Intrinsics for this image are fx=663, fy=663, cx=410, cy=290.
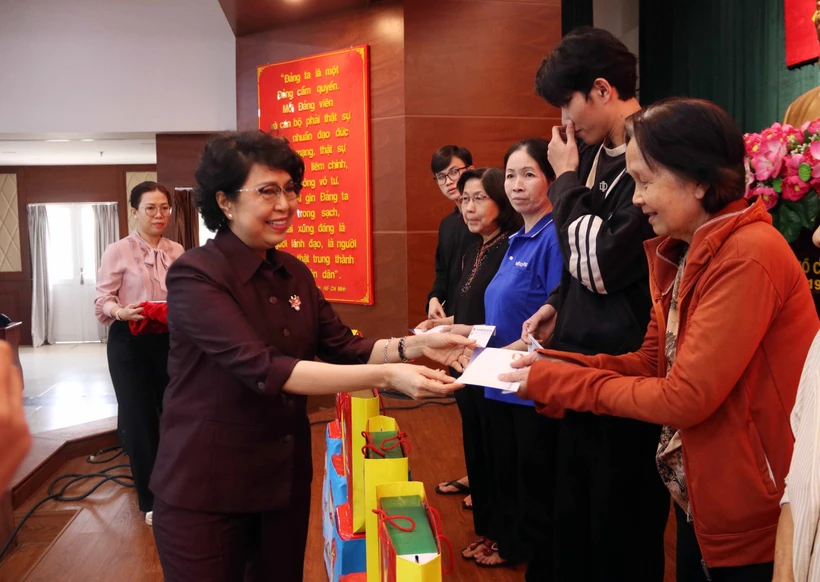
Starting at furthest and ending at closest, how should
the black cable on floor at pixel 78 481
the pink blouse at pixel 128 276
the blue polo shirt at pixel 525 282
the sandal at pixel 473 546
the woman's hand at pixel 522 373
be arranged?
the black cable on floor at pixel 78 481 < the pink blouse at pixel 128 276 < the sandal at pixel 473 546 < the blue polo shirt at pixel 525 282 < the woman's hand at pixel 522 373

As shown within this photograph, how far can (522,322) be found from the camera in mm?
2336

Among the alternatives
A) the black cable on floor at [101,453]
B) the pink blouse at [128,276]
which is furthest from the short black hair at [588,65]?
the black cable on floor at [101,453]

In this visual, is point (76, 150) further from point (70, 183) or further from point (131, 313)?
point (131, 313)

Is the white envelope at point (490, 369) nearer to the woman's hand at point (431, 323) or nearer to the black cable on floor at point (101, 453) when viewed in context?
the woman's hand at point (431, 323)

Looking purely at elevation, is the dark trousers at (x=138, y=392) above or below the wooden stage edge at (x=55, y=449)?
above

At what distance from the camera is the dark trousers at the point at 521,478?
2.30 m

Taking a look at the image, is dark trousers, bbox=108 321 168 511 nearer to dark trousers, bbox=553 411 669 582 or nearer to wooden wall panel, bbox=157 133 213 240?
dark trousers, bbox=553 411 669 582

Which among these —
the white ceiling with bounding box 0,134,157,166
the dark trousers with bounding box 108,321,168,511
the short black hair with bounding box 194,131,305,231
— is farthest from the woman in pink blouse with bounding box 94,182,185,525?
the white ceiling with bounding box 0,134,157,166

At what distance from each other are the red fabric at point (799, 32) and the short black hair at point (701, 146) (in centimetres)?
463

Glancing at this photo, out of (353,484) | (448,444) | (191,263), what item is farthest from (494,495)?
(191,263)

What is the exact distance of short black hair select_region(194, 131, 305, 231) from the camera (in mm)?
1614

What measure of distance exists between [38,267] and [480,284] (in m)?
11.2

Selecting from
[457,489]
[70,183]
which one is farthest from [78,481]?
[70,183]

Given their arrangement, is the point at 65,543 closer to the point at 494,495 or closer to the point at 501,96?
the point at 494,495
